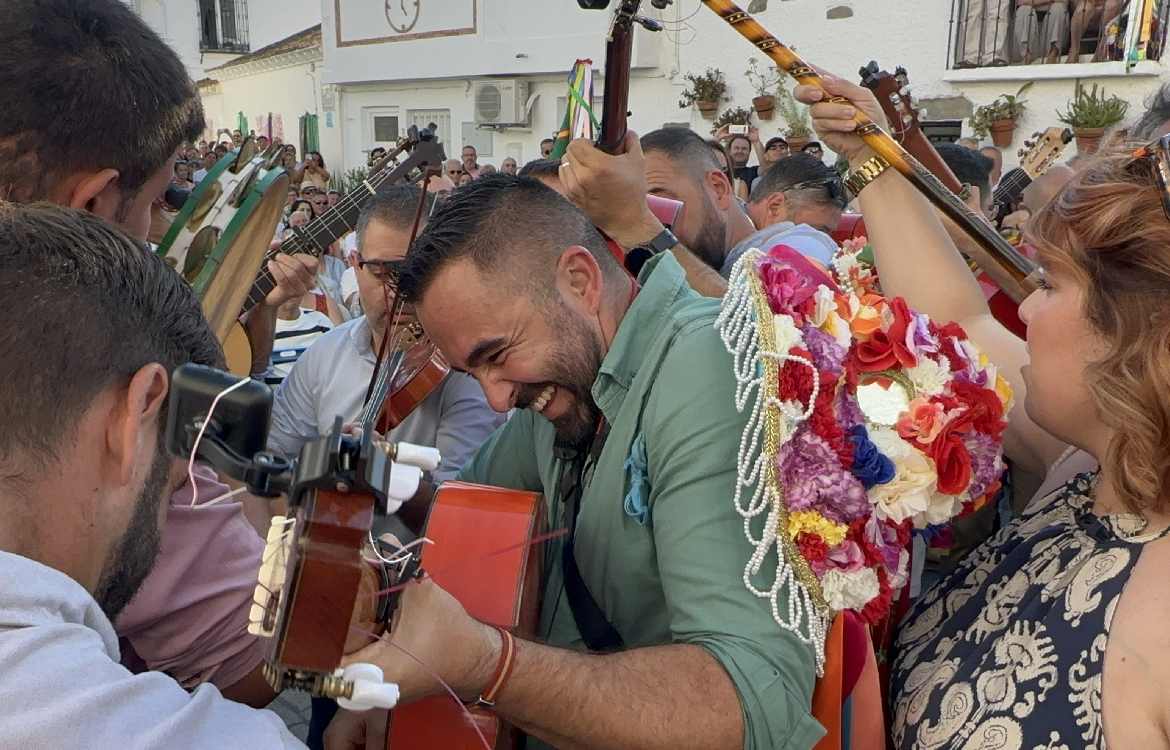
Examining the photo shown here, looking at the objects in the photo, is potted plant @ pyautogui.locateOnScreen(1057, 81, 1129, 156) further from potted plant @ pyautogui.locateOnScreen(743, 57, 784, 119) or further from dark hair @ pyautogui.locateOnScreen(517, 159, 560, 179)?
dark hair @ pyautogui.locateOnScreen(517, 159, 560, 179)

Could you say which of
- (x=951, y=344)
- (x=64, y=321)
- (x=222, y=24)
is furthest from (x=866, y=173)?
(x=222, y=24)

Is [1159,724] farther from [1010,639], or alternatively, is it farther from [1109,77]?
[1109,77]

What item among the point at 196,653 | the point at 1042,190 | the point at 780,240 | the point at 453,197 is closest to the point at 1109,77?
the point at 1042,190

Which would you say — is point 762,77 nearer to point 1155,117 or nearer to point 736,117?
point 736,117

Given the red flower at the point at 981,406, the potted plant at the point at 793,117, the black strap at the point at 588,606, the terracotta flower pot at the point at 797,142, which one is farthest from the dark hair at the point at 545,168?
the potted plant at the point at 793,117

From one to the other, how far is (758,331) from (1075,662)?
0.74 metres

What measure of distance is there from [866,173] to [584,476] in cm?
101

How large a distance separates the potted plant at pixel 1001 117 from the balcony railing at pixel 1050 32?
1.66 feet

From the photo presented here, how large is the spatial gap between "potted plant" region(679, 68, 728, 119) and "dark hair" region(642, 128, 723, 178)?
9619 mm

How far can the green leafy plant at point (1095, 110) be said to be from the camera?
9.98 meters

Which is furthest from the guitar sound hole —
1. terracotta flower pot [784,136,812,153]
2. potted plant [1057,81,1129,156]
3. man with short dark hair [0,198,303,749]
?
potted plant [1057,81,1129,156]

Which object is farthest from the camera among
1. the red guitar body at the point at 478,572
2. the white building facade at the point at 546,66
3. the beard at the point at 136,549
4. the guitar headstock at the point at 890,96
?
the white building facade at the point at 546,66

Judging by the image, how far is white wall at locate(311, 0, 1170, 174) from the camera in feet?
37.1

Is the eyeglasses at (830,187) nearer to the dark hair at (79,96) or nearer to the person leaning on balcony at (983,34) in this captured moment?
the dark hair at (79,96)
